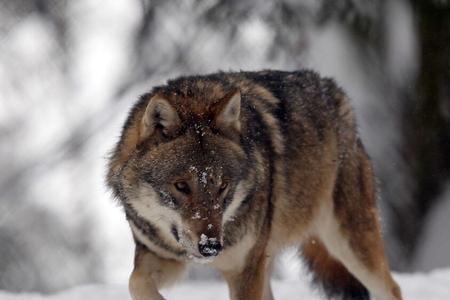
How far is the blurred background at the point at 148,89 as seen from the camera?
8047mm

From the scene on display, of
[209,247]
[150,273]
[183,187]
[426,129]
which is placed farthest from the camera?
[426,129]

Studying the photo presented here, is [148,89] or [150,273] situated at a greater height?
[148,89]

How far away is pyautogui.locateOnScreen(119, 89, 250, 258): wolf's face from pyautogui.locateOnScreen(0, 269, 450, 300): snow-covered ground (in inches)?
77.6

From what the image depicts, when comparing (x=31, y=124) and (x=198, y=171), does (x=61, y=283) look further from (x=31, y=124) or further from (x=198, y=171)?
(x=198, y=171)

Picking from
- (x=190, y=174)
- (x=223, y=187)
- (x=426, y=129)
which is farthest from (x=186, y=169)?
(x=426, y=129)

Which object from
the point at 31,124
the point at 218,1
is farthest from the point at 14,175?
the point at 218,1

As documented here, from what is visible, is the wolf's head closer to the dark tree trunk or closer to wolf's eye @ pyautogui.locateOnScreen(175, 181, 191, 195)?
wolf's eye @ pyautogui.locateOnScreen(175, 181, 191, 195)

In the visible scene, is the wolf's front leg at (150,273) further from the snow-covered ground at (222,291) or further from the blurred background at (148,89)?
the blurred background at (148,89)

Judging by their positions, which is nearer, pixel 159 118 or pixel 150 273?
pixel 159 118

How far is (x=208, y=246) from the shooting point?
3875 mm

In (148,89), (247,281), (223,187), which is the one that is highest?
(148,89)

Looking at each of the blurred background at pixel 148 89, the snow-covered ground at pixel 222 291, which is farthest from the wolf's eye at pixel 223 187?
the blurred background at pixel 148 89

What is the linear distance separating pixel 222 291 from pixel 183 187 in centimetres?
252

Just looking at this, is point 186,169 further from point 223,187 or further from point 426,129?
point 426,129
